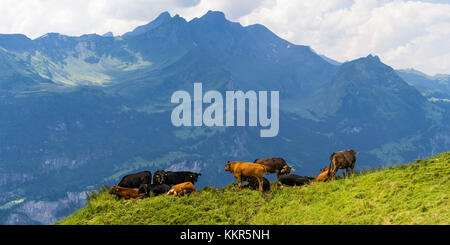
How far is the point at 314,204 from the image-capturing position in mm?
16938

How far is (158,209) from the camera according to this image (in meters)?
18.2

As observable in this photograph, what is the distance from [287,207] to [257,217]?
6.59ft

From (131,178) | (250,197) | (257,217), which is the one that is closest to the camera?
(257,217)

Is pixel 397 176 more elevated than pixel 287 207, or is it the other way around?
pixel 397 176

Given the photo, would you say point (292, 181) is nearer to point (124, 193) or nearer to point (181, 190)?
point (181, 190)

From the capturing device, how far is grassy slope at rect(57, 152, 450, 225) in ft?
42.4

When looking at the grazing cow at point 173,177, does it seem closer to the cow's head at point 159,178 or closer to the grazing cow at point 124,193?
the cow's head at point 159,178

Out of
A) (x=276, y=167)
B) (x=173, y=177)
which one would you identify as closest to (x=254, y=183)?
(x=276, y=167)

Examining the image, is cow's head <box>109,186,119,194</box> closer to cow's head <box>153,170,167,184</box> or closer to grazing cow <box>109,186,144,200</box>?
grazing cow <box>109,186,144,200</box>

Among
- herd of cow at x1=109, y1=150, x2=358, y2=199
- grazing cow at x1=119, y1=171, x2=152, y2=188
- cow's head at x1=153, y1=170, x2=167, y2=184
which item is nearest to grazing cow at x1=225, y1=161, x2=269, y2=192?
herd of cow at x1=109, y1=150, x2=358, y2=199
